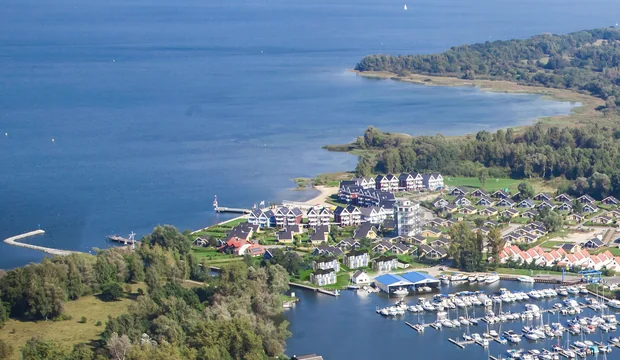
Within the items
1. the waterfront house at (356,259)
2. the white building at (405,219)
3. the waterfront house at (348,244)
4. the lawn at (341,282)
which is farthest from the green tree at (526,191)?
the lawn at (341,282)

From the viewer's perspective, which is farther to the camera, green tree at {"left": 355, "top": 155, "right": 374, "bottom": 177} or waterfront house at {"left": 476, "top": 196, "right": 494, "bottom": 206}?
green tree at {"left": 355, "top": 155, "right": 374, "bottom": 177}

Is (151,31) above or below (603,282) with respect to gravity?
above

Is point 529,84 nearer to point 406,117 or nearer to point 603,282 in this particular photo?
point 406,117

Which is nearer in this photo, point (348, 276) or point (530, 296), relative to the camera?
point (530, 296)

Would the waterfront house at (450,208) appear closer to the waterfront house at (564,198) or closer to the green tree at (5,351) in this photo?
the waterfront house at (564,198)

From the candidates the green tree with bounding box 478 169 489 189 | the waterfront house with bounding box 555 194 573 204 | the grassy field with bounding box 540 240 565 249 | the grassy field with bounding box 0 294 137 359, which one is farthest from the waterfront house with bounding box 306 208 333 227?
the grassy field with bounding box 0 294 137 359

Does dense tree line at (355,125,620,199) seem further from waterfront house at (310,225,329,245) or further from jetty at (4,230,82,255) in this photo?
jetty at (4,230,82,255)

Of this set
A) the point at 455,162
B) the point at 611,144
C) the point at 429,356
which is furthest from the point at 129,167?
the point at 429,356

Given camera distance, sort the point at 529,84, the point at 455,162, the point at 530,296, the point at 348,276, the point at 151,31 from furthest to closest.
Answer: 1. the point at 151,31
2. the point at 529,84
3. the point at 455,162
4. the point at 348,276
5. the point at 530,296
